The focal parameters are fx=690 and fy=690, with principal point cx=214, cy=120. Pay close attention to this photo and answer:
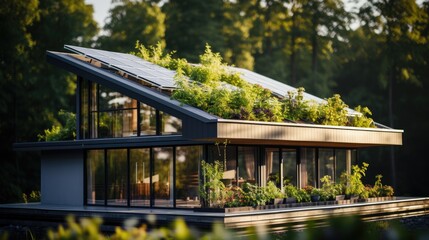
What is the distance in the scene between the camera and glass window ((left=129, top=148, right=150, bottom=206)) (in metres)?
18.7

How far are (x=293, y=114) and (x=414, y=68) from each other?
1932 cm

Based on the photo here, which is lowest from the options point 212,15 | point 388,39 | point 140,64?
point 140,64

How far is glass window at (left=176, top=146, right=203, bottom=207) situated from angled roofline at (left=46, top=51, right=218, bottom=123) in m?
1.30

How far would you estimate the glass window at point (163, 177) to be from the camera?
59.6 feet

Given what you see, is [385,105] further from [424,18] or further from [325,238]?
[325,238]

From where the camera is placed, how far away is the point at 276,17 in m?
40.1

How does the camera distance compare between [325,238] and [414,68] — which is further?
[414,68]

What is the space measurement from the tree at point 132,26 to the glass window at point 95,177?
53.4ft

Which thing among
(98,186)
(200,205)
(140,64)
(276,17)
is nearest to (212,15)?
(276,17)

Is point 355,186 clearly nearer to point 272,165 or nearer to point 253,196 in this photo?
point 272,165

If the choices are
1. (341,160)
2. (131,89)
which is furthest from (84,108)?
(341,160)

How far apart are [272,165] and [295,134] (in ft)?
5.74

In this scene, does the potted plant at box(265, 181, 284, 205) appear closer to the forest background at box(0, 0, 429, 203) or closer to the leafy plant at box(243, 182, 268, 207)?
the leafy plant at box(243, 182, 268, 207)

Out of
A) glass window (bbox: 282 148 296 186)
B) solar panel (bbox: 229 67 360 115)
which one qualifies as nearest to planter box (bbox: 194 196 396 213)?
glass window (bbox: 282 148 296 186)
